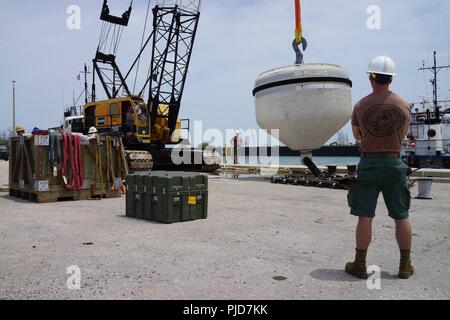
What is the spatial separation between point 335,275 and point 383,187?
101 cm

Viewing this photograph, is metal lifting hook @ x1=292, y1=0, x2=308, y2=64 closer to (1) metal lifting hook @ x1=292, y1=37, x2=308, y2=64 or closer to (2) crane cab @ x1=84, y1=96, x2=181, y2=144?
(1) metal lifting hook @ x1=292, y1=37, x2=308, y2=64

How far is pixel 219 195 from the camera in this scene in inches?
462

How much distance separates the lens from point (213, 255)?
16.7ft

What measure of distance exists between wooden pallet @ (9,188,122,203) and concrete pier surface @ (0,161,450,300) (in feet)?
2.81

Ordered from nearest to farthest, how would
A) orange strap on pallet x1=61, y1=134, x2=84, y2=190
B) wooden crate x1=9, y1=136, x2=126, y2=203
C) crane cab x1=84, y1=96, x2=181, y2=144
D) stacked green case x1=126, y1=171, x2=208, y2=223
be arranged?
stacked green case x1=126, y1=171, x2=208, y2=223 < wooden crate x1=9, y1=136, x2=126, y2=203 < orange strap on pallet x1=61, y1=134, x2=84, y2=190 < crane cab x1=84, y1=96, x2=181, y2=144

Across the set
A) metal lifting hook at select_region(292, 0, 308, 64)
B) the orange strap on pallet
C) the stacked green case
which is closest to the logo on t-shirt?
the stacked green case

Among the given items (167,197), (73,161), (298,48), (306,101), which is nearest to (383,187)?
(167,197)

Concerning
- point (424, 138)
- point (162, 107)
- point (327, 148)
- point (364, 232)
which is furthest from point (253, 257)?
point (327, 148)

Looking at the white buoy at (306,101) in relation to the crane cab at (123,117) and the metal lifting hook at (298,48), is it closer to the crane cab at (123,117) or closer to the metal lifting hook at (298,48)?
the metal lifting hook at (298,48)

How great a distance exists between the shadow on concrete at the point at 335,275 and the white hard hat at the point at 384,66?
202 centimetres

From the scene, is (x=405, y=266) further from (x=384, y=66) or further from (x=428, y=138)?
(x=428, y=138)

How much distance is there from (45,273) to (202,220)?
3.53 metres

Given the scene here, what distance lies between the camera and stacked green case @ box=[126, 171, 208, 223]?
715 cm
